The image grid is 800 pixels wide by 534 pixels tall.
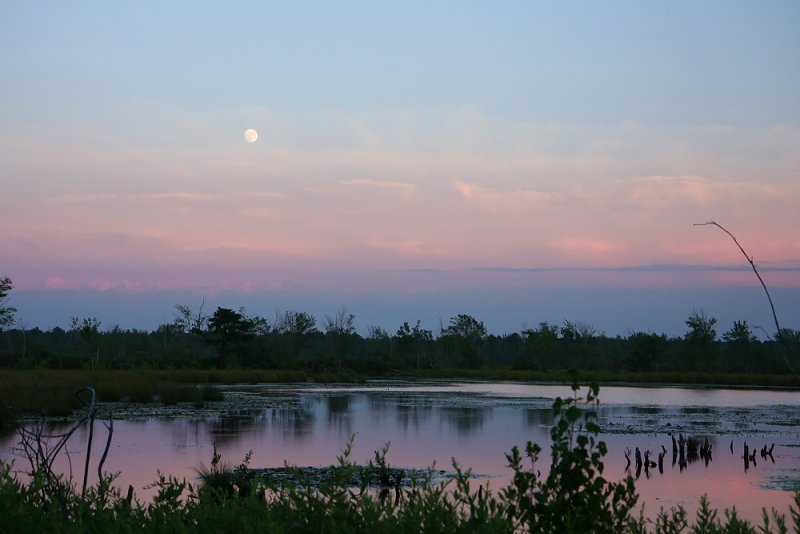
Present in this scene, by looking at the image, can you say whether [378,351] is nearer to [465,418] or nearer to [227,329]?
[227,329]

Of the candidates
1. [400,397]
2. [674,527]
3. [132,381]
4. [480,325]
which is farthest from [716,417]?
[480,325]

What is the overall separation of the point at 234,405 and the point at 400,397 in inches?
403

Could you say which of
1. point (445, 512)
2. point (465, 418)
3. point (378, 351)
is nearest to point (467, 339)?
point (378, 351)

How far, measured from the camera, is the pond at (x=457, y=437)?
17.0m

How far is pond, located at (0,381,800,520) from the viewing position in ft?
55.7

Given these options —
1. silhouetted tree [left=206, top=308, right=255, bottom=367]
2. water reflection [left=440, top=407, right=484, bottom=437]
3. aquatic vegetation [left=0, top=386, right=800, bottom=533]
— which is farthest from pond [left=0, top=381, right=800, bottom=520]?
silhouetted tree [left=206, top=308, right=255, bottom=367]

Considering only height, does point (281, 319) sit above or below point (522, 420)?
above

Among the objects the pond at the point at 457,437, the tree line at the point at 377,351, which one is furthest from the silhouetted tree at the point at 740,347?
the pond at the point at 457,437

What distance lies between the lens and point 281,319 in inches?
3302

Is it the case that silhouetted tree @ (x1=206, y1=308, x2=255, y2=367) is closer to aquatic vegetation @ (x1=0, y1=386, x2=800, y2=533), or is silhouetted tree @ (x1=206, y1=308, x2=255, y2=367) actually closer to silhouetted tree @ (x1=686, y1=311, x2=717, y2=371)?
silhouetted tree @ (x1=686, y1=311, x2=717, y2=371)

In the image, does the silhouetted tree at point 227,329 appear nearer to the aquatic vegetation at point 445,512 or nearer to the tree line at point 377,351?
the tree line at point 377,351

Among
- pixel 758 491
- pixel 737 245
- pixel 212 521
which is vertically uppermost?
pixel 737 245

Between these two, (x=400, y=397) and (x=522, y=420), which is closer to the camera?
(x=522, y=420)

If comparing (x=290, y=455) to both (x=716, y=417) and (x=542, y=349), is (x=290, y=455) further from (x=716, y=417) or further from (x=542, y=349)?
(x=542, y=349)
